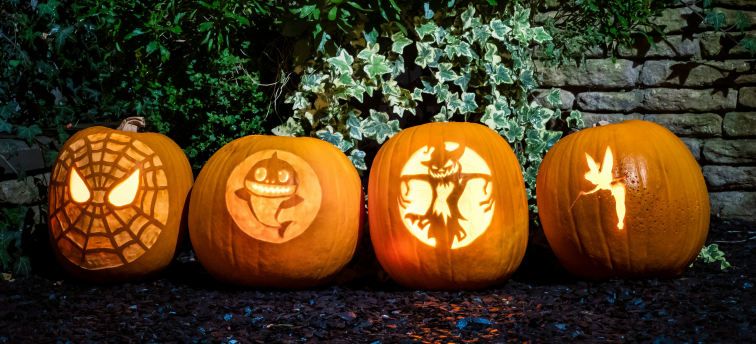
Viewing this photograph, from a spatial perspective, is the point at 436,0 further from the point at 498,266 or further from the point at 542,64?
the point at 498,266

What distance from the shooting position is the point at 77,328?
194 centimetres

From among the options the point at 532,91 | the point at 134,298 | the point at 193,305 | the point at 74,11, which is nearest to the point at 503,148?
the point at 532,91

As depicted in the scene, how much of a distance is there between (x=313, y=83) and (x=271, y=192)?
772 millimetres

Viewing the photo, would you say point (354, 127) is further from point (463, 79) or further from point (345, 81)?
point (463, 79)

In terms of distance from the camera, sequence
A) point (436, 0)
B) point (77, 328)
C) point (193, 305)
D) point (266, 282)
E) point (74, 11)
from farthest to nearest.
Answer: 1. point (74, 11)
2. point (436, 0)
3. point (266, 282)
4. point (193, 305)
5. point (77, 328)

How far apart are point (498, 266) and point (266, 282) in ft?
3.43

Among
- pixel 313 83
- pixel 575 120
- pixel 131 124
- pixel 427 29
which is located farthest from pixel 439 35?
pixel 131 124

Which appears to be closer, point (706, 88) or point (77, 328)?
point (77, 328)

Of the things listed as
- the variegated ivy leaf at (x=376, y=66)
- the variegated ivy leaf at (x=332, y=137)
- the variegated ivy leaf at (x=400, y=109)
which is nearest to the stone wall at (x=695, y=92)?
the variegated ivy leaf at (x=400, y=109)

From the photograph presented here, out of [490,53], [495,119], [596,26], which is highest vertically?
[596,26]

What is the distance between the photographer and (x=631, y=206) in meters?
2.19

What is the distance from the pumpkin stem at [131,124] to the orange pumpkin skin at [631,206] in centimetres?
210

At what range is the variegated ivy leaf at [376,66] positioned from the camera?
2.73 metres

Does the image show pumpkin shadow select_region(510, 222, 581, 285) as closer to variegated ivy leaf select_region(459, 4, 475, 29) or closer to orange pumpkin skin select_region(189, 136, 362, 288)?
orange pumpkin skin select_region(189, 136, 362, 288)
